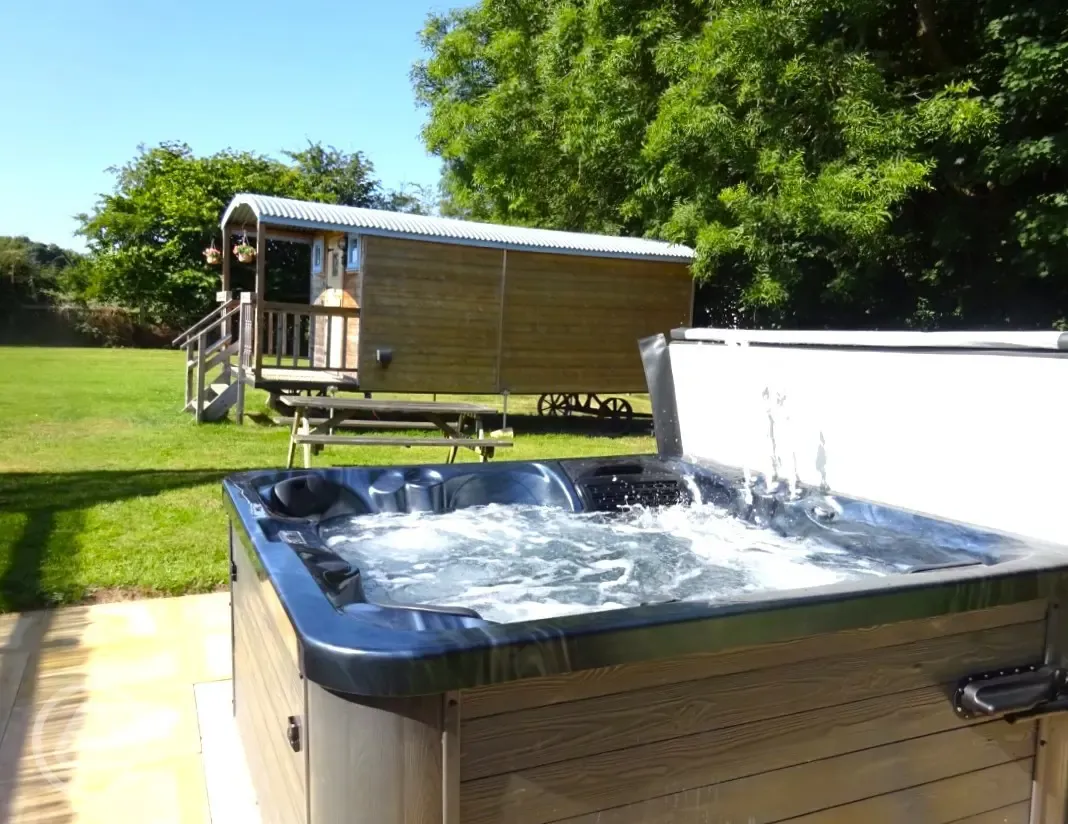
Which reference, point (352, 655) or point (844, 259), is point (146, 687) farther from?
point (844, 259)

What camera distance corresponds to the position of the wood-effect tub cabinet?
1382 mm

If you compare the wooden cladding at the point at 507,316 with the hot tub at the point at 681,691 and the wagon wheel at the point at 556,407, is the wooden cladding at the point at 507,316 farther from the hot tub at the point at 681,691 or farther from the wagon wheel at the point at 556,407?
the hot tub at the point at 681,691

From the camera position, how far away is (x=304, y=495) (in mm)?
3184

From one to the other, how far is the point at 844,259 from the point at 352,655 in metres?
11.2

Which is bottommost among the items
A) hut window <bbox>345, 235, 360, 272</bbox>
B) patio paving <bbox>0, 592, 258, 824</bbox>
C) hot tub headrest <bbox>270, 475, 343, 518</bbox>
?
patio paving <bbox>0, 592, 258, 824</bbox>

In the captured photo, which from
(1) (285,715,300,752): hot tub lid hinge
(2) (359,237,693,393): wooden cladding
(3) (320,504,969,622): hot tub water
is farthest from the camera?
(2) (359,237,693,393): wooden cladding

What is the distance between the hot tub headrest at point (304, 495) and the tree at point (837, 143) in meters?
7.21

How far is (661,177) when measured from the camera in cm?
1066

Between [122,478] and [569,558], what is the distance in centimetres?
451

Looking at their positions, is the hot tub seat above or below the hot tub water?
above

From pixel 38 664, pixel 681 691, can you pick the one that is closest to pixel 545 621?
pixel 681 691

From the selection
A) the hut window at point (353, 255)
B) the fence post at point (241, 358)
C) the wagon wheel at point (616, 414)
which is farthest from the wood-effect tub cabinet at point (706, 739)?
the wagon wheel at point (616, 414)

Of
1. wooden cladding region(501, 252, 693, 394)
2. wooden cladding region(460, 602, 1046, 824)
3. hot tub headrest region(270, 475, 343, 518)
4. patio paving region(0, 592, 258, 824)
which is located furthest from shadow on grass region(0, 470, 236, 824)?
wooden cladding region(501, 252, 693, 394)

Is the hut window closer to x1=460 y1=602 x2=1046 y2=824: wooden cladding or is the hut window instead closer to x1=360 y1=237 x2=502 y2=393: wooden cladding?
x1=360 y1=237 x2=502 y2=393: wooden cladding
